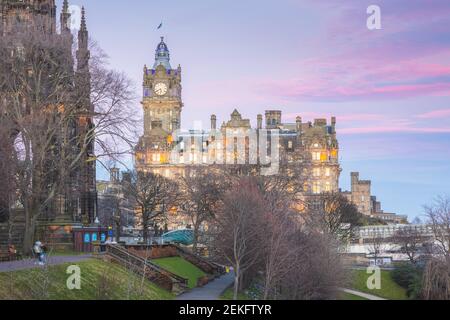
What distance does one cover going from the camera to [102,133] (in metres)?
61.9

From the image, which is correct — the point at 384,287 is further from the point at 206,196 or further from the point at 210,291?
the point at 206,196

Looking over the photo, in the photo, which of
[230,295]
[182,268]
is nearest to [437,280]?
[230,295]

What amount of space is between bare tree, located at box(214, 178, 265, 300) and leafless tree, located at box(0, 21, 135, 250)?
10941mm

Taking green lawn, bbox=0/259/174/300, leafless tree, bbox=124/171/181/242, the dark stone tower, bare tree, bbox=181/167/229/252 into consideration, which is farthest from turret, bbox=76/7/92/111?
leafless tree, bbox=124/171/181/242

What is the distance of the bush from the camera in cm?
7256

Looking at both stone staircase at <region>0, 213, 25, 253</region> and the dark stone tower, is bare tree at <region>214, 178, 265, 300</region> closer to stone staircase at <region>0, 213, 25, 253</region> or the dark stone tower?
the dark stone tower

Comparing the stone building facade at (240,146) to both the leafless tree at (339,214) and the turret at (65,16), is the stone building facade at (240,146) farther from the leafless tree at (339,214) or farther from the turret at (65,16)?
the turret at (65,16)

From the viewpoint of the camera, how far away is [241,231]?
208ft

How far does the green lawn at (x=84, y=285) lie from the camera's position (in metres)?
38.2

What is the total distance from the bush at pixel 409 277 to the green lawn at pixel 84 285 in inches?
1051

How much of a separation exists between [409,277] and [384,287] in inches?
124
